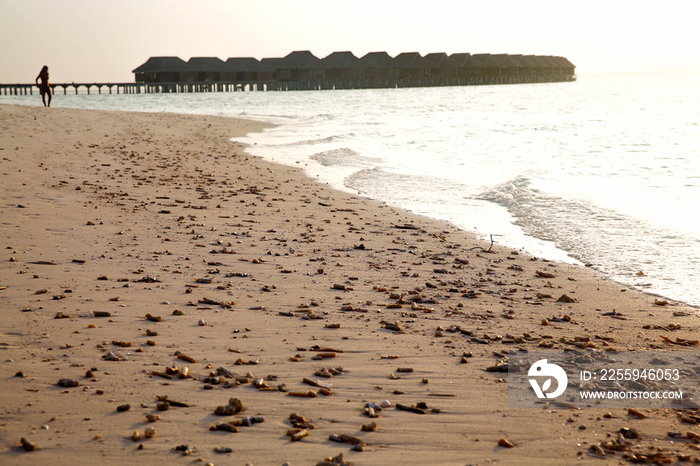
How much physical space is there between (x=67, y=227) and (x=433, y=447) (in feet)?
17.3

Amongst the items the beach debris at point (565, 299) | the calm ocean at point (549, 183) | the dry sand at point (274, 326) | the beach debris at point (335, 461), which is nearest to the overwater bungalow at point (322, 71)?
the calm ocean at point (549, 183)

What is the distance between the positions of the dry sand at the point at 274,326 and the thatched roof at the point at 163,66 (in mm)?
91512

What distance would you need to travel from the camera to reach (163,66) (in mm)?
92250

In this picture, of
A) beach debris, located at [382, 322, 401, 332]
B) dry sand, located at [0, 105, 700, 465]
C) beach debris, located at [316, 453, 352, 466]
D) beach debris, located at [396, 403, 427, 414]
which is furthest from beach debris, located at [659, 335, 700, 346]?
beach debris, located at [316, 453, 352, 466]

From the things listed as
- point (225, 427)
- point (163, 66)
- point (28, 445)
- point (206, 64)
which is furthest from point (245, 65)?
point (28, 445)

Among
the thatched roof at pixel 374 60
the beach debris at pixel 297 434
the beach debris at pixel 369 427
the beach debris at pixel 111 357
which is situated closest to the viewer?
the beach debris at pixel 297 434

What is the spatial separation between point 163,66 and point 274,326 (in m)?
98.0

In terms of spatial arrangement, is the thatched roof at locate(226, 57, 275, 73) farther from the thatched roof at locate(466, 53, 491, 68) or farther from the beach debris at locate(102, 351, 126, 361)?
the beach debris at locate(102, 351, 126, 361)

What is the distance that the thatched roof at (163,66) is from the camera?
3622 inches

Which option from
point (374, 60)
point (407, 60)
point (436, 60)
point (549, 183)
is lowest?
point (549, 183)

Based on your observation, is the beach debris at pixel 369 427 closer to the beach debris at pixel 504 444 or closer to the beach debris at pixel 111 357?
the beach debris at pixel 504 444

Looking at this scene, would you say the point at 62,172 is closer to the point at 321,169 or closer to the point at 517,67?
the point at 321,169

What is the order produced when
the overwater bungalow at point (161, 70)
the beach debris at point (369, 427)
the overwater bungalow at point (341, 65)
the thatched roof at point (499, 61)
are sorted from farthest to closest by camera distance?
the thatched roof at point (499, 61) < the overwater bungalow at point (341, 65) < the overwater bungalow at point (161, 70) < the beach debris at point (369, 427)

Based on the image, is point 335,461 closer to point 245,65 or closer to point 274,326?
point 274,326
